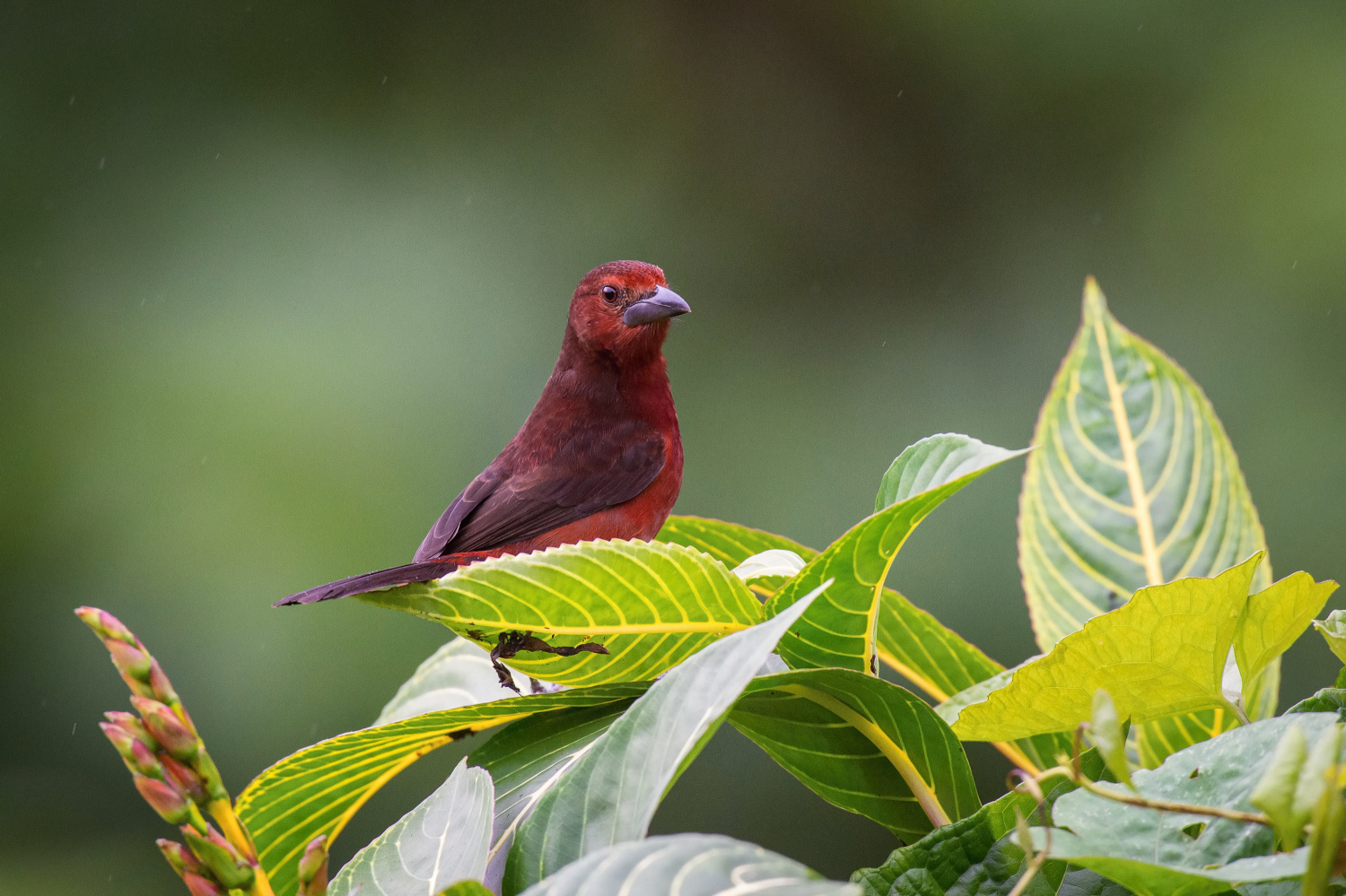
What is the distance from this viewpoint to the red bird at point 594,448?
1286 mm

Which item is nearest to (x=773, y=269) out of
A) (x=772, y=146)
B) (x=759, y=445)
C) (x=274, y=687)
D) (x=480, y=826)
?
(x=772, y=146)

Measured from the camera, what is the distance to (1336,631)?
51 cm

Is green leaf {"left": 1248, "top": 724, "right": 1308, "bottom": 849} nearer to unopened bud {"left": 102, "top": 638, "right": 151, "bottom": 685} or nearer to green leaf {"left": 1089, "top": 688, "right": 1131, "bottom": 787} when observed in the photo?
green leaf {"left": 1089, "top": 688, "right": 1131, "bottom": 787}

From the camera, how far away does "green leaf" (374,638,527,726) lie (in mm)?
876

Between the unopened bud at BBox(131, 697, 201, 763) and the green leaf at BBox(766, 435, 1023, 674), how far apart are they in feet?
0.89

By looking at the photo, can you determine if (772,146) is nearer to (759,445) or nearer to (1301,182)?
(759,445)

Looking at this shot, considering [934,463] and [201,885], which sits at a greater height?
[934,463]

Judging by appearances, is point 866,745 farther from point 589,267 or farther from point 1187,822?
point 589,267

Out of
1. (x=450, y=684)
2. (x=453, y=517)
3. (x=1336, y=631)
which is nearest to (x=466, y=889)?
(x=1336, y=631)

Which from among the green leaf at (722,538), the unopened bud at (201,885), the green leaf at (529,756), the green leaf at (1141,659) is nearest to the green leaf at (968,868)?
the green leaf at (1141,659)

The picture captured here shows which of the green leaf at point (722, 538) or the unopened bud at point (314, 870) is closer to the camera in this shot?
the unopened bud at point (314, 870)

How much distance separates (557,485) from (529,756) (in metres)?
0.74

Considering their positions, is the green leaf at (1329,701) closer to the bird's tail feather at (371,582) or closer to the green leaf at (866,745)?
the green leaf at (866,745)

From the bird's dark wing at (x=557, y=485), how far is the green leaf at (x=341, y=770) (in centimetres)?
63
